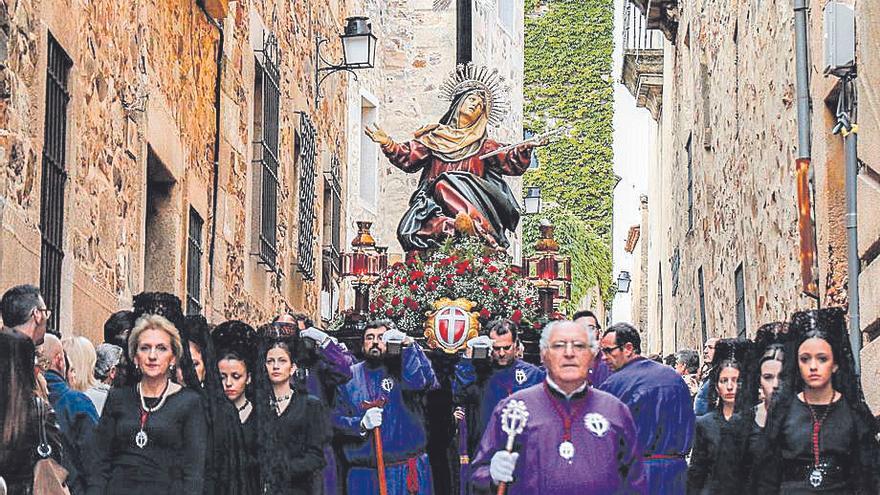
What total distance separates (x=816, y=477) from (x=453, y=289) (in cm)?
821

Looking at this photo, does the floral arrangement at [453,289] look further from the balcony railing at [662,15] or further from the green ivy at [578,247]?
the green ivy at [578,247]

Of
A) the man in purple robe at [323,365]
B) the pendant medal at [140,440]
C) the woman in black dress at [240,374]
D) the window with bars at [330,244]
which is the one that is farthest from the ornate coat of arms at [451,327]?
the window with bars at [330,244]

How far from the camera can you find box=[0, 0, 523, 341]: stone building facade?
10141 mm

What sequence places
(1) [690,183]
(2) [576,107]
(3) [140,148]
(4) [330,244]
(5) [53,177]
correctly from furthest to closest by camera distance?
1. (2) [576,107]
2. (4) [330,244]
3. (1) [690,183]
4. (3) [140,148]
5. (5) [53,177]

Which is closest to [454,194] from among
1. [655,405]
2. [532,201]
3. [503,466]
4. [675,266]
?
[655,405]

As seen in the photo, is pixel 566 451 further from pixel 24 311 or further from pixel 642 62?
pixel 642 62

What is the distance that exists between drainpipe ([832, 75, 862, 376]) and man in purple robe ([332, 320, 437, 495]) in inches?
120

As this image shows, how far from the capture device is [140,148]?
43.8ft

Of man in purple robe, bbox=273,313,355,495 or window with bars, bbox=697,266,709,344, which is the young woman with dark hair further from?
window with bars, bbox=697,266,709,344

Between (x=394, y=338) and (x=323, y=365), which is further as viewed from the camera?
(x=394, y=338)

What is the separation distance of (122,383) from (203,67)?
7.59m

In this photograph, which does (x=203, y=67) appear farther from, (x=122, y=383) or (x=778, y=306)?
(x=122, y=383)

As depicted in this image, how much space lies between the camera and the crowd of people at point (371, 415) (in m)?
7.78

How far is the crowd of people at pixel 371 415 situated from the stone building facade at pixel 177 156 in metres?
1.08
